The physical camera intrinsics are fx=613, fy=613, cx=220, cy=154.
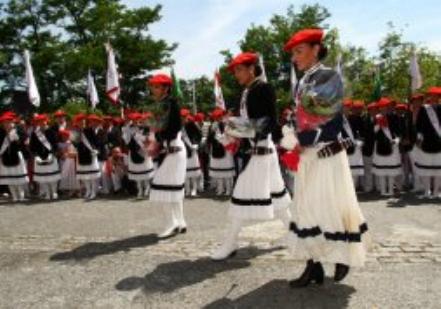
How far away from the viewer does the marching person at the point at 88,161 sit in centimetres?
1412

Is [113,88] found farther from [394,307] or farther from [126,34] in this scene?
[126,34]

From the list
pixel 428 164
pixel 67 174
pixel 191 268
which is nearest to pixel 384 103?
pixel 428 164

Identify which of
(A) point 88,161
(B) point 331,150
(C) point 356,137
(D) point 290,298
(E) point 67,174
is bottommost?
(D) point 290,298

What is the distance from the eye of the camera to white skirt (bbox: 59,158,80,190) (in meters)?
15.1

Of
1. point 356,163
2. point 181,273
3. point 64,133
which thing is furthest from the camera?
point 64,133

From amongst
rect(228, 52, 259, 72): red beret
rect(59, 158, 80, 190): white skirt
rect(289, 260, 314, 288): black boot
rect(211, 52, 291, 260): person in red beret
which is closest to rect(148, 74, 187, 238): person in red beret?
rect(211, 52, 291, 260): person in red beret

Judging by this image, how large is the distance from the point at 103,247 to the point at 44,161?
6.81 metres

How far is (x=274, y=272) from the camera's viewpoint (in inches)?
251

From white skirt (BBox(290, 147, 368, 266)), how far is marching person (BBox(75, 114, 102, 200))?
912 cm

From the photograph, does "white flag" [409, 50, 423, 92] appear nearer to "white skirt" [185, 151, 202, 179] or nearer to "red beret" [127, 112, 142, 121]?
"white skirt" [185, 151, 202, 179]

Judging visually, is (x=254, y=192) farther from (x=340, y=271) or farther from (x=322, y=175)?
(x=340, y=271)

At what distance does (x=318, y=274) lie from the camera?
5.84 metres

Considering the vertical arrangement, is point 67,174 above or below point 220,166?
below

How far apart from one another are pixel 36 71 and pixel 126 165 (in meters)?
22.9
